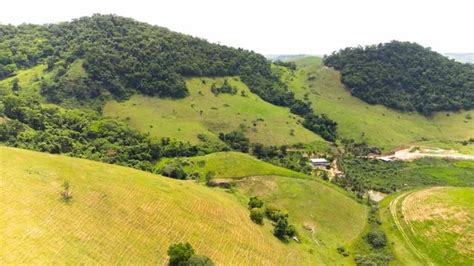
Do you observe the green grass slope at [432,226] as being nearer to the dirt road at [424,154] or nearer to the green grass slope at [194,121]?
the dirt road at [424,154]

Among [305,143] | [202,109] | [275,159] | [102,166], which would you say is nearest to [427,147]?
[305,143]

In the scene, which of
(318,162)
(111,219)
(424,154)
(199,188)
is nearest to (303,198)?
(199,188)

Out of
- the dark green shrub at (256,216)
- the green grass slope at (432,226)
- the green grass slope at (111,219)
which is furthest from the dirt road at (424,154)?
the green grass slope at (111,219)

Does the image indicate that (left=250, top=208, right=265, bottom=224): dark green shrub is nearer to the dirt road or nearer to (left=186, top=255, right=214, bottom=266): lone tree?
(left=186, top=255, right=214, bottom=266): lone tree

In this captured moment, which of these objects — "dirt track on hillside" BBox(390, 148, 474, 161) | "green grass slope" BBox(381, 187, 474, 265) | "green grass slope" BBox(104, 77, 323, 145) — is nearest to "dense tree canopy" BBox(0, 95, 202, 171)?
"green grass slope" BBox(104, 77, 323, 145)

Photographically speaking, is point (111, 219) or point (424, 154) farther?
point (424, 154)

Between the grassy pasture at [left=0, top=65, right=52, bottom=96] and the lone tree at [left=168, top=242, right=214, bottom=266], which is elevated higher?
the grassy pasture at [left=0, top=65, right=52, bottom=96]

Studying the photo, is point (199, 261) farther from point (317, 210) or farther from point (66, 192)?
point (317, 210)
